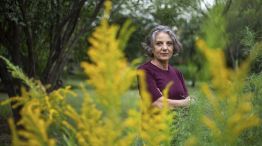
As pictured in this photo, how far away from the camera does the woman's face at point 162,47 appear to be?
13.3 ft

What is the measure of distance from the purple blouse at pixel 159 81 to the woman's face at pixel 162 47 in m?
0.11

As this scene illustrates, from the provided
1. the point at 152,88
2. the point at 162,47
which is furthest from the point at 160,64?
the point at 152,88

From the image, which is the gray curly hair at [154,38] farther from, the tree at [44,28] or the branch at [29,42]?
the tree at [44,28]

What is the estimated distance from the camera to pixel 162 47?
406cm

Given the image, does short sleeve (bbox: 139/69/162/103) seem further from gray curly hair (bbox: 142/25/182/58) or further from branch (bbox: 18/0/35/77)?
branch (bbox: 18/0/35/77)

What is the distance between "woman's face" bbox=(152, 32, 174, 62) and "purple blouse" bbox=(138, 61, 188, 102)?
0.11m

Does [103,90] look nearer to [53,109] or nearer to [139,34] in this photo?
[53,109]

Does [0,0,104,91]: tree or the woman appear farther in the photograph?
[0,0,104,91]: tree

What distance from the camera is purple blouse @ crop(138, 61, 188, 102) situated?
379cm

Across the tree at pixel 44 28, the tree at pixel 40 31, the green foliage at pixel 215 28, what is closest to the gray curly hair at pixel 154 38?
the green foliage at pixel 215 28

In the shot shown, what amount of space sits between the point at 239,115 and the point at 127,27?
316 mm

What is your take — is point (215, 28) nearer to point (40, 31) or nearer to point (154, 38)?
point (154, 38)

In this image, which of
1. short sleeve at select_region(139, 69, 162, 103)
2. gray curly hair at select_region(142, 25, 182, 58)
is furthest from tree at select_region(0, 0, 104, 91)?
short sleeve at select_region(139, 69, 162, 103)

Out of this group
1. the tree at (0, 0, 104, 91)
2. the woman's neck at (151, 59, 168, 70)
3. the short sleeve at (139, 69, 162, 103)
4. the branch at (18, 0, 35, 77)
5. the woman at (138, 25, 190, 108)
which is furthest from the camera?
the tree at (0, 0, 104, 91)
